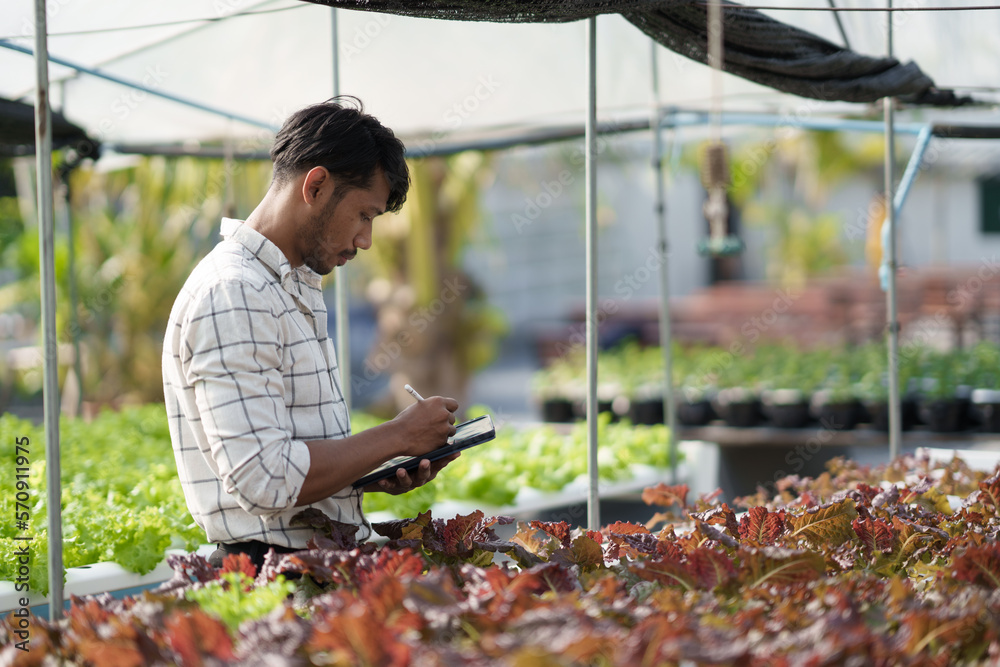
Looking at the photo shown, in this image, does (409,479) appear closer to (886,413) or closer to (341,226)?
(341,226)

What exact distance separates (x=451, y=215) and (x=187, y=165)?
9.79 ft

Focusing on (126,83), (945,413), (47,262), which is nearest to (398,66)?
(126,83)

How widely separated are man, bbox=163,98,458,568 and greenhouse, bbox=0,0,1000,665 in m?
0.01

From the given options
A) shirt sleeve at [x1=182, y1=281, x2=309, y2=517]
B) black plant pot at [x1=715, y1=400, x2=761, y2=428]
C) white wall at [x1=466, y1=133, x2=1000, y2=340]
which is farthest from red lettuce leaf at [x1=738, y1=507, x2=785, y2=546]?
white wall at [x1=466, y1=133, x2=1000, y2=340]

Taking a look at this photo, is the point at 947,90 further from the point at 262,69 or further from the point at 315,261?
the point at 262,69

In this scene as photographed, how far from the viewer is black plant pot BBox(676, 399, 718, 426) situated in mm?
6645

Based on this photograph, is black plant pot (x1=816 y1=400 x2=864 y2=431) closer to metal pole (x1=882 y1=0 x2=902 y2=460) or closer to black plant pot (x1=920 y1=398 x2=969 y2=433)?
black plant pot (x1=920 y1=398 x2=969 y2=433)

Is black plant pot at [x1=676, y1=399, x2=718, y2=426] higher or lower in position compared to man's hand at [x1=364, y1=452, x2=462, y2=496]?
lower

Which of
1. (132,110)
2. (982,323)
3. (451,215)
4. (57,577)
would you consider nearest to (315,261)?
(57,577)

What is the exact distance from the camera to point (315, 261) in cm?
194

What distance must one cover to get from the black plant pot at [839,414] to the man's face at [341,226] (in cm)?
491

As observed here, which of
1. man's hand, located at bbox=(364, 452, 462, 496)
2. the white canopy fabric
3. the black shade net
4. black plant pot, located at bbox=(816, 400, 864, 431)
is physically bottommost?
black plant pot, located at bbox=(816, 400, 864, 431)

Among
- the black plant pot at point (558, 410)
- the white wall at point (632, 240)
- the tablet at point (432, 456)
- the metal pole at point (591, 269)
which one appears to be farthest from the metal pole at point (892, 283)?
the white wall at point (632, 240)

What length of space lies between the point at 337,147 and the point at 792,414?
508 centimetres
